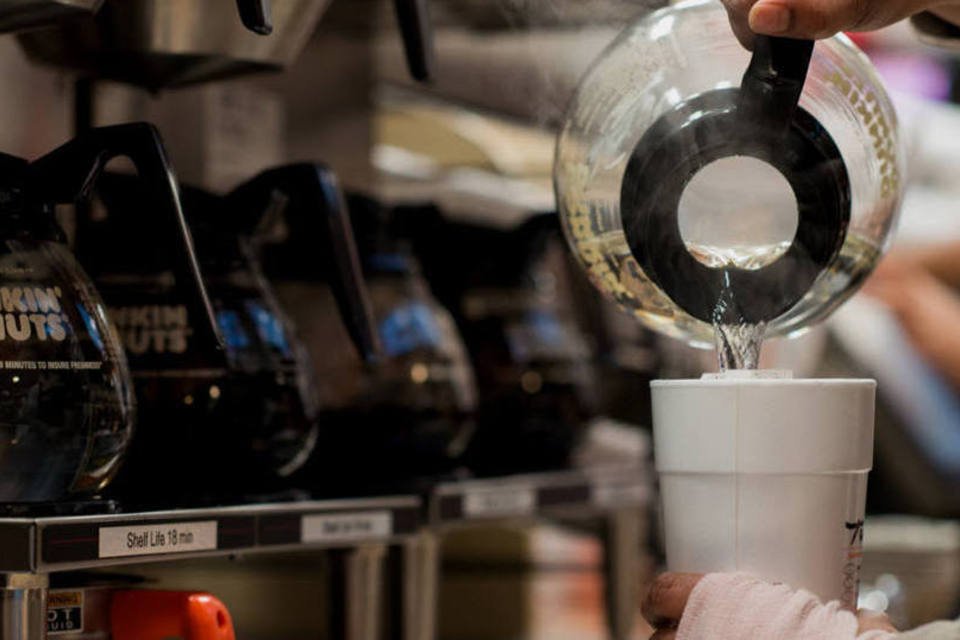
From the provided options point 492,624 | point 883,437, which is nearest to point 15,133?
point 492,624

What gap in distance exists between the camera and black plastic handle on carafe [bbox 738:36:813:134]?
0.79 meters

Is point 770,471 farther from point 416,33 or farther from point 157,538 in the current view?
point 416,33

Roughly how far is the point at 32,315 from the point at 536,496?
64cm

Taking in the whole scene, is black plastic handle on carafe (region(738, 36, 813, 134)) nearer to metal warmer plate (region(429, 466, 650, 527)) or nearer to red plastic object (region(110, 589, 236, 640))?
red plastic object (region(110, 589, 236, 640))

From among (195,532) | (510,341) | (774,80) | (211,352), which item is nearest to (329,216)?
(211,352)

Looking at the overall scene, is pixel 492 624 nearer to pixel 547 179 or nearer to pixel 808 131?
pixel 547 179

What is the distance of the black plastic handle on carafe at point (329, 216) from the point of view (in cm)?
103

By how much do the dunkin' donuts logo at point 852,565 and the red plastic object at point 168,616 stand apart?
0.33 metres

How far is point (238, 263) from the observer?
3.48 ft

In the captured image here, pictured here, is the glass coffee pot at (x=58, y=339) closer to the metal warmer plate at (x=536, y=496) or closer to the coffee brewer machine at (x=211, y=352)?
the coffee brewer machine at (x=211, y=352)

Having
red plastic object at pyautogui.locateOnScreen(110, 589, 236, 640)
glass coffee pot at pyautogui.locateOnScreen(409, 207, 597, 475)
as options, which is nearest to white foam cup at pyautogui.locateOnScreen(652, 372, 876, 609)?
red plastic object at pyautogui.locateOnScreen(110, 589, 236, 640)

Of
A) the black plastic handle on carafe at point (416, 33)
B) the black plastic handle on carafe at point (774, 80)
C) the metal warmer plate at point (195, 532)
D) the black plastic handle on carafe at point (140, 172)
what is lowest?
the metal warmer plate at point (195, 532)

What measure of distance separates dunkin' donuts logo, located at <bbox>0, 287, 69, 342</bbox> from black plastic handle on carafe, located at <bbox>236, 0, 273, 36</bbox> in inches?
7.7

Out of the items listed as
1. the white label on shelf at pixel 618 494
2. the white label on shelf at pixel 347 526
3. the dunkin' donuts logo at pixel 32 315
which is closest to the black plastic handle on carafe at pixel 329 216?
the white label on shelf at pixel 347 526
